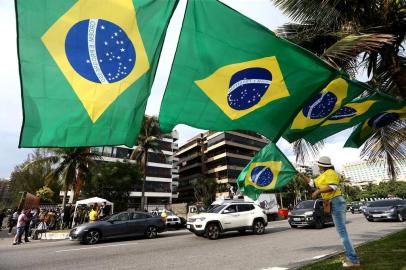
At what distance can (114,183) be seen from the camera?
4025 centimetres

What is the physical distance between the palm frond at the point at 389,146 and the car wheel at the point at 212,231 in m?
7.59

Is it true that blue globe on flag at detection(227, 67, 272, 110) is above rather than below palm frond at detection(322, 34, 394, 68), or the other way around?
below

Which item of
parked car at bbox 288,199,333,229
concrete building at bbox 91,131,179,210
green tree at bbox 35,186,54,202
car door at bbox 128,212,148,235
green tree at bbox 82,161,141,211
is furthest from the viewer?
concrete building at bbox 91,131,179,210

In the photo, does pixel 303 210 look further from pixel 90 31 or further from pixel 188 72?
pixel 90 31

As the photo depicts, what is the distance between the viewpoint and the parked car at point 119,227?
14230 mm

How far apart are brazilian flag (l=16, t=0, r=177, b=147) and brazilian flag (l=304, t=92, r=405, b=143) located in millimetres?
5091

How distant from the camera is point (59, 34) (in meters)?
3.81

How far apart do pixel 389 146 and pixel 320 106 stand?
336 centimetres

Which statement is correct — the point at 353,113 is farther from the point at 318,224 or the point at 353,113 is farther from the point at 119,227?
the point at 119,227

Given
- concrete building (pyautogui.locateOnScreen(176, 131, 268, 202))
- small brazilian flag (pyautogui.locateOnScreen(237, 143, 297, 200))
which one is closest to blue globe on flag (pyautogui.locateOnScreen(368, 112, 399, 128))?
small brazilian flag (pyautogui.locateOnScreen(237, 143, 297, 200))

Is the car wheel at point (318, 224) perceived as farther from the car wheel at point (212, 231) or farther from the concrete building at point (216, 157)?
the concrete building at point (216, 157)

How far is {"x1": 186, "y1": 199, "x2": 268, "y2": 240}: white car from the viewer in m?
14.6

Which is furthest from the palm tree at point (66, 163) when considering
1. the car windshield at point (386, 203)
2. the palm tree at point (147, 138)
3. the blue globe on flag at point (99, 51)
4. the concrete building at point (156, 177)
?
the concrete building at point (156, 177)

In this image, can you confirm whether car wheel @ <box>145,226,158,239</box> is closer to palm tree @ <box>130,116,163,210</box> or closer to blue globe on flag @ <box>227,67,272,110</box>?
blue globe on flag @ <box>227,67,272,110</box>
